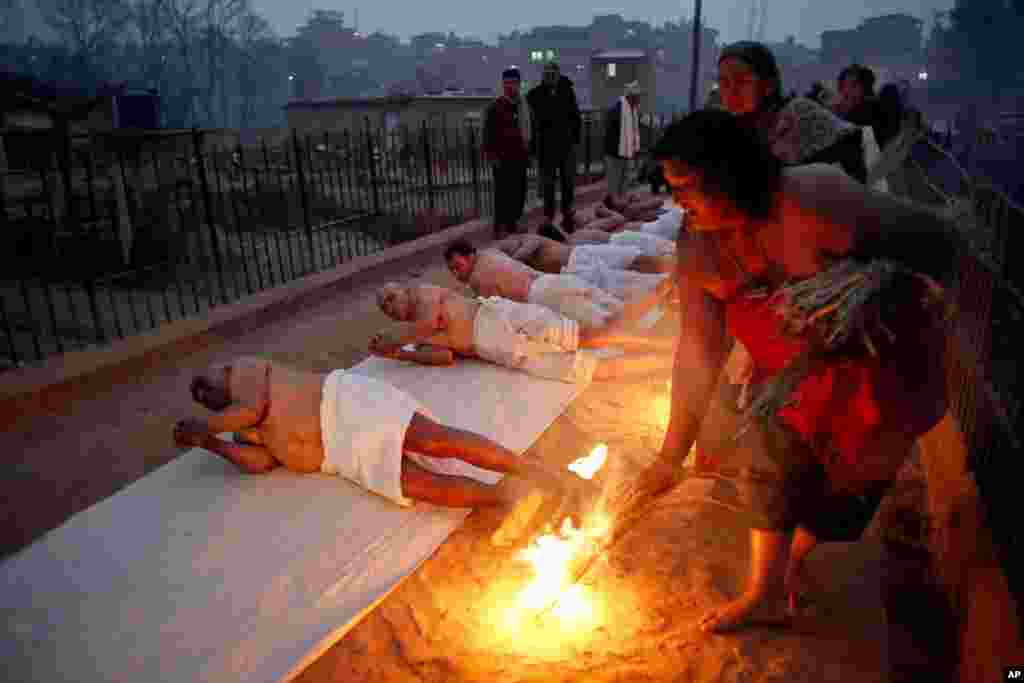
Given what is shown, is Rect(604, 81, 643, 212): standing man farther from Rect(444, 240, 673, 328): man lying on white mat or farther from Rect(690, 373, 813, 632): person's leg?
Rect(690, 373, 813, 632): person's leg

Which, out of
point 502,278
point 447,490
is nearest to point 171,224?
point 502,278

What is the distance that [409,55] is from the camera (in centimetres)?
10138

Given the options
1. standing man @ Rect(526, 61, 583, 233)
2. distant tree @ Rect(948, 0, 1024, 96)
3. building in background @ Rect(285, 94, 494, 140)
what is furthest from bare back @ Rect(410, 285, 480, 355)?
distant tree @ Rect(948, 0, 1024, 96)

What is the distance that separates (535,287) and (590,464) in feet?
6.52

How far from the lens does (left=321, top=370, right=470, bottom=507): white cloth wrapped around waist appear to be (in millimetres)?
3098

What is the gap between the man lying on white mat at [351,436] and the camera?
311 cm

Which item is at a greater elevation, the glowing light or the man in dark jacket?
the man in dark jacket

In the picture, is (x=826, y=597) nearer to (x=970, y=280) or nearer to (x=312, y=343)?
(x=970, y=280)

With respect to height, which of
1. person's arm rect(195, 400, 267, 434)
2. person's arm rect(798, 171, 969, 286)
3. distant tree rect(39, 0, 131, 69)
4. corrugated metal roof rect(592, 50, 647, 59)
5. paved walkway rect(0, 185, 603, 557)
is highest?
distant tree rect(39, 0, 131, 69)

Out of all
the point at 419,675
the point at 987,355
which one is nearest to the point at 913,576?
the point at 987,355

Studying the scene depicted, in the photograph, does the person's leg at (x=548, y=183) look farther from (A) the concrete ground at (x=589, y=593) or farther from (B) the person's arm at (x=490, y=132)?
(A) the concrete ground at (x=589, y=593)

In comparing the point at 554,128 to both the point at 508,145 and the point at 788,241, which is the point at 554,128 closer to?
the point at 508,145

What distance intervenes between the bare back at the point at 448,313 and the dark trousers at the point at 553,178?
5237 mm

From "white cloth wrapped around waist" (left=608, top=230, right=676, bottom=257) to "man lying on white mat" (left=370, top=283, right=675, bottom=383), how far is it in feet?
7.14
